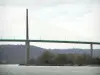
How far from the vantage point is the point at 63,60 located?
2.33 m

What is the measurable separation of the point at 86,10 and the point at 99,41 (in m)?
0.33

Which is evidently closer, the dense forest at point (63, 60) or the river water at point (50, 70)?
the dense forest at point (63, 60)

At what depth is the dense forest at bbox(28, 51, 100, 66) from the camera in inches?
90.2

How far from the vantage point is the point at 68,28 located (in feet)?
7.93

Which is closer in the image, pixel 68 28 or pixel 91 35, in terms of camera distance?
pixel 91 35

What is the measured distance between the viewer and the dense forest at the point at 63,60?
229cm

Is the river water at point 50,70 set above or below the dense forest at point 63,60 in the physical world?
below

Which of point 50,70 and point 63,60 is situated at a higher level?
point 63,60

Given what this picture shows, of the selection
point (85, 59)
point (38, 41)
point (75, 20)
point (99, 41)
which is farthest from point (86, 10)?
point (38, 41)

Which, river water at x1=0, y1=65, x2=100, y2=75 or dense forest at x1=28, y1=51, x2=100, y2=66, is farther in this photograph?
river water at x1=0, y1=65, x2=100, y2=75

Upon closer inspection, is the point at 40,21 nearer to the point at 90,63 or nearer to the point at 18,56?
the point at 18,56

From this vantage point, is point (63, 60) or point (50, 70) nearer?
point (63, 60)

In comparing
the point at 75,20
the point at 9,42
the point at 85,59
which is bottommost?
the point at 85,59

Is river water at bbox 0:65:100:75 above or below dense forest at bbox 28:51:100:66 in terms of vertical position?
below
